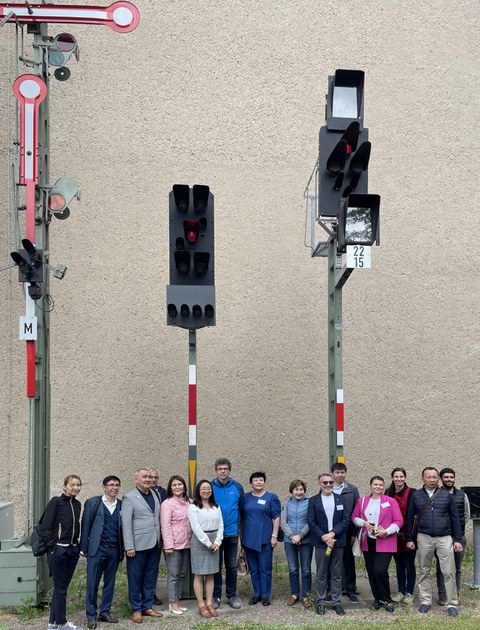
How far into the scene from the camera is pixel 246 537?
8.52 m

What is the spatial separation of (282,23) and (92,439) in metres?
6.81

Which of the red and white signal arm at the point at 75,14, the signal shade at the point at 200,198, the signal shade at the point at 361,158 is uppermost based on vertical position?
the red and white signal arm at the point at 75,14

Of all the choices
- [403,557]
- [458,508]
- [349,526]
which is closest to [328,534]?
[349,526]

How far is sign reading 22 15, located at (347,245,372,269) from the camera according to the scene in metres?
8.23

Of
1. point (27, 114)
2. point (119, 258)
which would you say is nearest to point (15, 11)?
point (27, 114)

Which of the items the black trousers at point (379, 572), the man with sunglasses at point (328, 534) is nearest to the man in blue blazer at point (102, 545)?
the man with sunglasses at point (328, 534)

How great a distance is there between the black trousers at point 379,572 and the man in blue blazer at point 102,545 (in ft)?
9.00

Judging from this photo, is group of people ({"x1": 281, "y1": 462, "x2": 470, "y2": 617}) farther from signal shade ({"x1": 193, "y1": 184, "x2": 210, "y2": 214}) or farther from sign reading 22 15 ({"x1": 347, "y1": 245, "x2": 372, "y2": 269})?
signal shade ({"x1": 193, "y1": 184, "x2": 210, "y2": 214})

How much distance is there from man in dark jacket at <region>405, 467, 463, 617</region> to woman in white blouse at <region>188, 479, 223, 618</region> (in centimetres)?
214

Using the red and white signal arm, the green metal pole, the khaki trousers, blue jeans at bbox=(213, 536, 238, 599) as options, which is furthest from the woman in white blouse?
the red and white signal arm

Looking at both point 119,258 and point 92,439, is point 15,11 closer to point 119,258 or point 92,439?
point 119,258

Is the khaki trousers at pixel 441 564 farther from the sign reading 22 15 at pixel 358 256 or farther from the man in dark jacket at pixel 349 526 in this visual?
the sign reading 22 15 at pixel 358 256

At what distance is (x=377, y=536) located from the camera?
8172 mm

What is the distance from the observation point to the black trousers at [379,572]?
818cm
